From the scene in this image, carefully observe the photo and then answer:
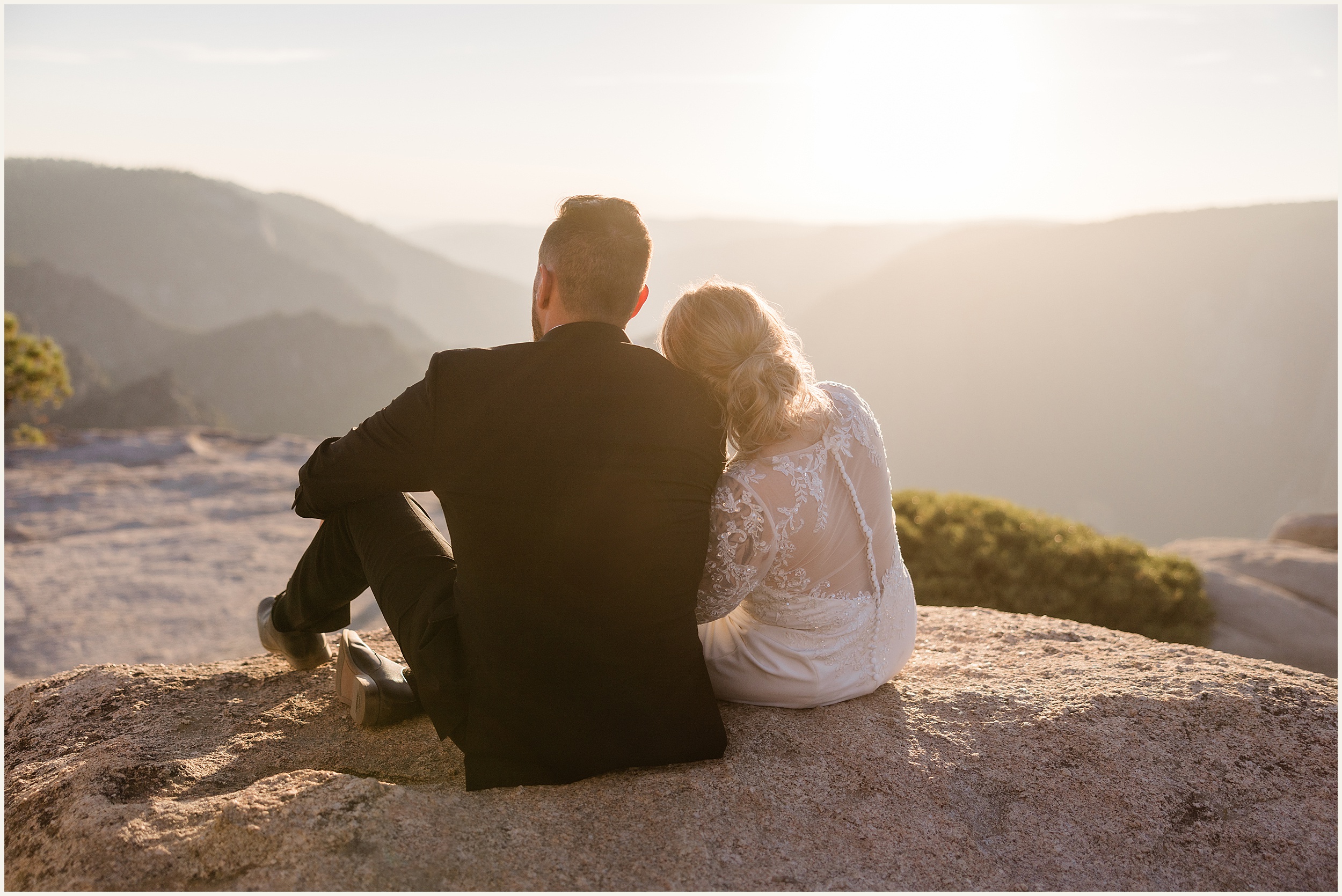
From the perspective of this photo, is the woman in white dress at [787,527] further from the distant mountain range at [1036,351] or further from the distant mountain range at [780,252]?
the distant mountain range at [780,252]

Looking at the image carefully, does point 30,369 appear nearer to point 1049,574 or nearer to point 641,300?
point 641,300

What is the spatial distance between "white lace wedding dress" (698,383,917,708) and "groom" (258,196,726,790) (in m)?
0.13

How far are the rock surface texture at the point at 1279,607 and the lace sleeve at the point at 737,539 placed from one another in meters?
5.52

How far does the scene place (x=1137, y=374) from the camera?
37969mm

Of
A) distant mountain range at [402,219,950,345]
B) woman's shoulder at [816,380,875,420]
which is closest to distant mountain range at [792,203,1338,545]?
distant mountain range at [402,219,950,345]

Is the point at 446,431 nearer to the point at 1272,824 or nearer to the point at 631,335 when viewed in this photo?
the point at 631,335

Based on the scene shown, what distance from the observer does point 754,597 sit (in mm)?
2650

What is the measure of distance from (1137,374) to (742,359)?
41781 millimetres

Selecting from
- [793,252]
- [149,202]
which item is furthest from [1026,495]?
[149,202]

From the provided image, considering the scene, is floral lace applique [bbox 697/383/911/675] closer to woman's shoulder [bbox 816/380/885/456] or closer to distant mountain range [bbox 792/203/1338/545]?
woman's shoulder [bbox 816/380/885/456]

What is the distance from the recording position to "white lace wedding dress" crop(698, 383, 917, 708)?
93.4 inches

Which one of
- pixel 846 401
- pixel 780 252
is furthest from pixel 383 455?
pixel 780 252

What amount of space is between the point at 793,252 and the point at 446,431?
67.2 meters

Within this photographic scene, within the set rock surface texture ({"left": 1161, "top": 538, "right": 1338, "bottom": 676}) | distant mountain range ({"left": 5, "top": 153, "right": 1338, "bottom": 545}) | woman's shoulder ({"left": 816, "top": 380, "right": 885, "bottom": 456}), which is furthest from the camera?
distant mountain range ({"left": 5, "top": 153, "right": 1338, "bottom": 545})
